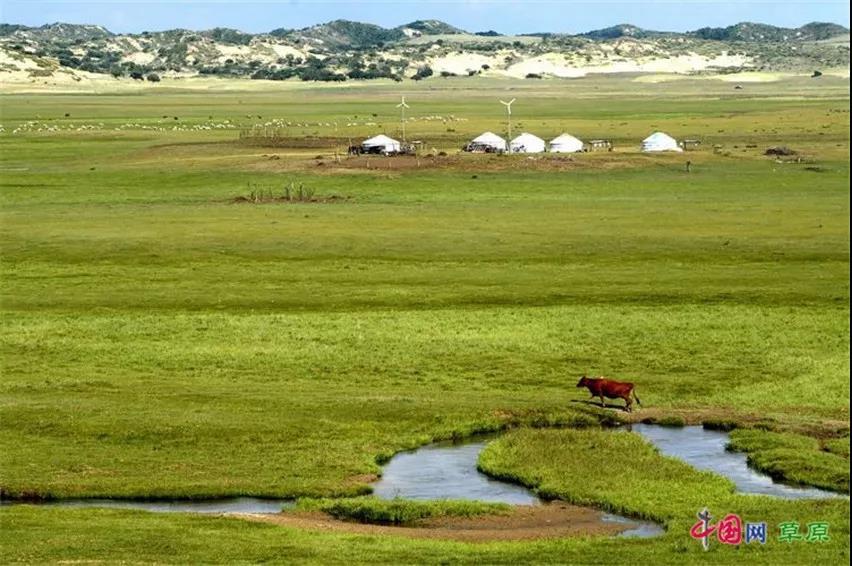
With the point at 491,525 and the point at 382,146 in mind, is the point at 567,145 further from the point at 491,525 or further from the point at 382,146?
the point at 491,525

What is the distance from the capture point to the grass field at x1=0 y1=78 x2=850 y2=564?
2692 cm

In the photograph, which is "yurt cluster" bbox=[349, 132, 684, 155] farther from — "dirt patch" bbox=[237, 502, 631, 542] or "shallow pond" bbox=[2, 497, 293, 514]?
"dirt patch" bbox=[237, 502, 631, 542]

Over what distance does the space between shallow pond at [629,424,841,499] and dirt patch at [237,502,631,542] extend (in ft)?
12.2

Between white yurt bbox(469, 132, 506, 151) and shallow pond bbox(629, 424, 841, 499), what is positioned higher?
shallow pond bbox(629, 424, 841, 499)

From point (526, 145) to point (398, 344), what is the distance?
70.6 metres

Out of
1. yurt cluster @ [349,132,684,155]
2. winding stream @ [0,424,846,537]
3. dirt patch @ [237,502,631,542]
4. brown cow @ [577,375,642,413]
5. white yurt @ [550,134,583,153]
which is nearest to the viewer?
dirt patch @ [237,502,631,542]

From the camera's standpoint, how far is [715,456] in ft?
103

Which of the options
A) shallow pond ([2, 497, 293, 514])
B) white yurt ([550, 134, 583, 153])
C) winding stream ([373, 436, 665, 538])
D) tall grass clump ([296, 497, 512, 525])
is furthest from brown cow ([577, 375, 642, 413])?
white yurt ([550, 134, 583, 153])

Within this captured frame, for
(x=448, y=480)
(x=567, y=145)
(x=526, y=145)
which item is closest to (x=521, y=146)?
(x=526, y=145)

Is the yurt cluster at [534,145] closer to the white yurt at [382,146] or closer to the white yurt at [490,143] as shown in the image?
the white yurt at [490,143]

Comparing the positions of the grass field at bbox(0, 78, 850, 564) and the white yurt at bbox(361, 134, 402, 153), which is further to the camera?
the white yurt at bbox(361, 134, 402, 153)

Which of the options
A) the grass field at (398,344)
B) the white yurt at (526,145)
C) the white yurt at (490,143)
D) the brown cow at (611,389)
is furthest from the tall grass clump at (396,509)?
the white yurt at (490,143)

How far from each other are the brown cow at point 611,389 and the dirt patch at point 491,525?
7.93 metres

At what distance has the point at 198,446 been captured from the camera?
3180 cm
